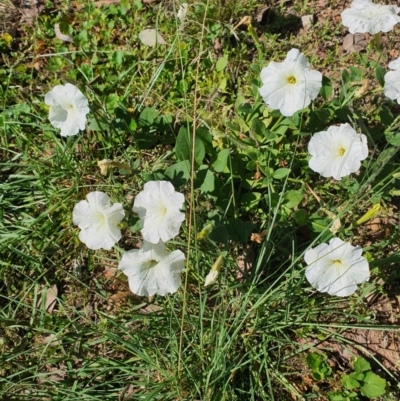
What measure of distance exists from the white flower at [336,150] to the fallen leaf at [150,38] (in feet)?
3.54

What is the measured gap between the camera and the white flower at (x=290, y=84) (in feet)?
5.71

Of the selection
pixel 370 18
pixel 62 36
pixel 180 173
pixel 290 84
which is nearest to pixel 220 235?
pixel 180 173

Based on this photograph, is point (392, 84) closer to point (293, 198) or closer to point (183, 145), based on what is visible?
point (293, 198)

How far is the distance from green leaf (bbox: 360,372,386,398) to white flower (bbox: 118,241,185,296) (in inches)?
31.8

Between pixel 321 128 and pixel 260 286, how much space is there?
677 mm

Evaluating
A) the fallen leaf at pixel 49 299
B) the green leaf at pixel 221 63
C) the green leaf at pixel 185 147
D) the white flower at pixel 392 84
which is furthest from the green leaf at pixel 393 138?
Result: the fallen leaf at pixel 49 299

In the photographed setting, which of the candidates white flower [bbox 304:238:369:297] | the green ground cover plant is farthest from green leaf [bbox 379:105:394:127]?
white flower [bbox 304:238:369:297]

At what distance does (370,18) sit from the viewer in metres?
1.76

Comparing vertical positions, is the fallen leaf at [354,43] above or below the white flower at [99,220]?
above

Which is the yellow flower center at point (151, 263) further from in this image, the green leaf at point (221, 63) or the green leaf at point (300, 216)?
the green leaf at point (221, 63)

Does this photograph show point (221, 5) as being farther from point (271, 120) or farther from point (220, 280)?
point (220, 280)

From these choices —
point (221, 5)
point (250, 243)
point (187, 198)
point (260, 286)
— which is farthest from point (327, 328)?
point (221, 5)

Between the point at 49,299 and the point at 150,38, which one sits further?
the point at 150,38

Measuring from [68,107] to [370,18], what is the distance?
1177mm
